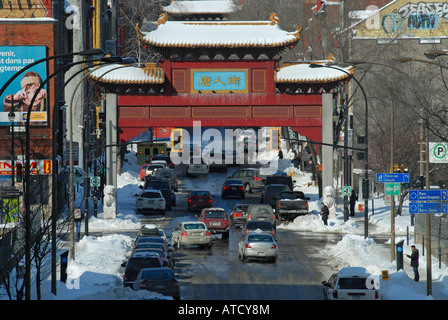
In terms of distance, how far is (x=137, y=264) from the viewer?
27.0 metres

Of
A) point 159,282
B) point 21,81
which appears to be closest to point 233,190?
point 21,81

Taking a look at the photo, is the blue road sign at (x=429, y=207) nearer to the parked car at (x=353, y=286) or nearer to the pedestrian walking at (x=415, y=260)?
the pedestrian walking at (x=415, y=260)

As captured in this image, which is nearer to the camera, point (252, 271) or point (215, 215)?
point (252, 271)

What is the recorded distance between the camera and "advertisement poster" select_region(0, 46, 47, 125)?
51062mm

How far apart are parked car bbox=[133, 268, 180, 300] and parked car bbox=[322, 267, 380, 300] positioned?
447cm

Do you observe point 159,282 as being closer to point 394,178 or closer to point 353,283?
point 353,283

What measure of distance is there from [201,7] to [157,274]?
86.8 m

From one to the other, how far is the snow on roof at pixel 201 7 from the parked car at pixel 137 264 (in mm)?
80434

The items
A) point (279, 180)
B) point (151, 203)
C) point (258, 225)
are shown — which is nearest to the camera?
point (258, 225)

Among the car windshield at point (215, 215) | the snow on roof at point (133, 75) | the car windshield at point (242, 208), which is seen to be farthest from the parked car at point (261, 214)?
the snow on roof at point (133, 75)

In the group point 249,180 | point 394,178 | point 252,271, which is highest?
point 394,178

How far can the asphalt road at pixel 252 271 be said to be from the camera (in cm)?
2653

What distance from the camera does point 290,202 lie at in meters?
49.0

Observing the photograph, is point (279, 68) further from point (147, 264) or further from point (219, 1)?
point (219, 1)
